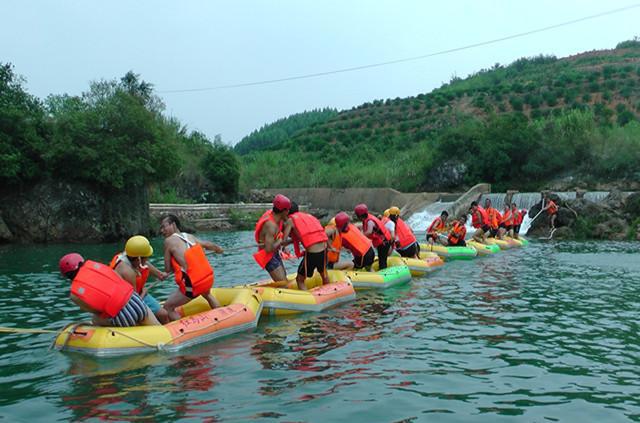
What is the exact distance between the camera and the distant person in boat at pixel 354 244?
42.4 ft

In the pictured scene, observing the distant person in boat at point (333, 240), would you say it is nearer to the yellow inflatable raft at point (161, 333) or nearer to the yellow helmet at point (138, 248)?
the yellow inflatable raft at point (161, 333)

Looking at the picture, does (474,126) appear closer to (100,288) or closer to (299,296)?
(299,296)

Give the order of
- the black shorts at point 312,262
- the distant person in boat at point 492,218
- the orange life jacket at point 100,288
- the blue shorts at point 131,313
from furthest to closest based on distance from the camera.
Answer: the distant person in boat at point 492,218
the black shorts at point 312,262
the blue shorts at point 131,313
the orange life jacket at point 100,288

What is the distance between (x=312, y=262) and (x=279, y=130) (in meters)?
124

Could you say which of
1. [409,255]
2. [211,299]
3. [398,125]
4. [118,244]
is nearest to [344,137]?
[398,125]

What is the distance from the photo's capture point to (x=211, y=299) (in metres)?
9.55

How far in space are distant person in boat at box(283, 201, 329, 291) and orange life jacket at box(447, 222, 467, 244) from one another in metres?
8.90

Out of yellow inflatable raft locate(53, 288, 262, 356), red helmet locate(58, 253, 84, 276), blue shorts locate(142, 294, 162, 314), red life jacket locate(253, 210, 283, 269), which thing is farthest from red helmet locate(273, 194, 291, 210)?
red helmet locate(58, 253, 84, 276)

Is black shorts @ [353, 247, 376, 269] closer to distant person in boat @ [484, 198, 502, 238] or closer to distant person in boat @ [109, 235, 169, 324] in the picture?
distant person in boat @ [109, 235, 169, 324]

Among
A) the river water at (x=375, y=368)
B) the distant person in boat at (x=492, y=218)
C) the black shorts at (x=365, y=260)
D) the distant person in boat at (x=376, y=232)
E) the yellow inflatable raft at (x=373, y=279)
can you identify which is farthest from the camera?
the distant person in boat at (x=492, y=218)

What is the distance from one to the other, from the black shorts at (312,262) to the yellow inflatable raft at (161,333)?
2.00 metres

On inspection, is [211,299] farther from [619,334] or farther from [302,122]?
[302,122]

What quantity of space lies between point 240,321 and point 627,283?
9.54m

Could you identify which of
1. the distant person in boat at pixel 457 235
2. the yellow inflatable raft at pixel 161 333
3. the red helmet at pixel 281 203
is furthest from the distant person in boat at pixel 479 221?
the yellow inflatable raft at pixel 161 333
